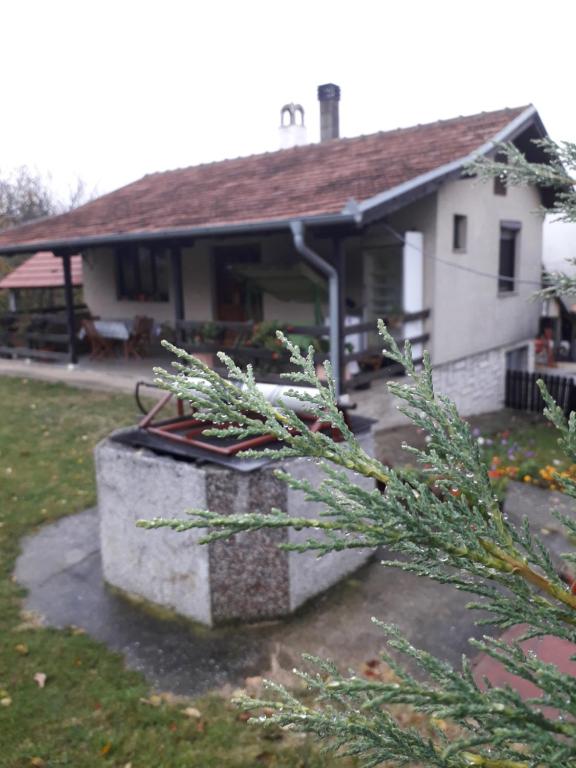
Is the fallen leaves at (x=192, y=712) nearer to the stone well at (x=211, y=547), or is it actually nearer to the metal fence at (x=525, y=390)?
the stone well at (x=211, y=547)

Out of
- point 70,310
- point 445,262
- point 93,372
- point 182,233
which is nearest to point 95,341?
point 70,310

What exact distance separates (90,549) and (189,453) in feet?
6.48

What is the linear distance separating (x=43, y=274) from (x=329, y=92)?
9754mm

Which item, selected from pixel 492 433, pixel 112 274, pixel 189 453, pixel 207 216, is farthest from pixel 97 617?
pixel 112 274

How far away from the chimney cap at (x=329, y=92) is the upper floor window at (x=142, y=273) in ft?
19.5

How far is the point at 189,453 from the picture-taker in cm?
458

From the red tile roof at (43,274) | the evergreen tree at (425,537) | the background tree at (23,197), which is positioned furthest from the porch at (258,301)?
the background tree at (23,197)

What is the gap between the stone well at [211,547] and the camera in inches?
172

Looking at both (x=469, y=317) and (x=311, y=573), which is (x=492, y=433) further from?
(x=311, y=573)

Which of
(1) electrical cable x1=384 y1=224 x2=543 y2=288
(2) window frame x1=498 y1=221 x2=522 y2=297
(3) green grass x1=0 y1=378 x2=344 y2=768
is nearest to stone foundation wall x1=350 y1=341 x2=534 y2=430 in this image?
(2) window frame x1=498 y1=221 x2=522 y2=297

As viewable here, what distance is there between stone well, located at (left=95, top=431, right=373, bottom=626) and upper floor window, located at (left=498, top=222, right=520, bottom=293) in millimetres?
10344

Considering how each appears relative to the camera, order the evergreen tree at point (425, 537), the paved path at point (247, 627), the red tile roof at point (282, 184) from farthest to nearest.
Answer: the red tile roof at point (282, 184) → the paved path at point (247, 627) → the evergreen tree at point (425, 537)

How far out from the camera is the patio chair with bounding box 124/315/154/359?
1414 cm

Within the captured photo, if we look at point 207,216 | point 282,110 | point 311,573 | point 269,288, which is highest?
point 282,110
